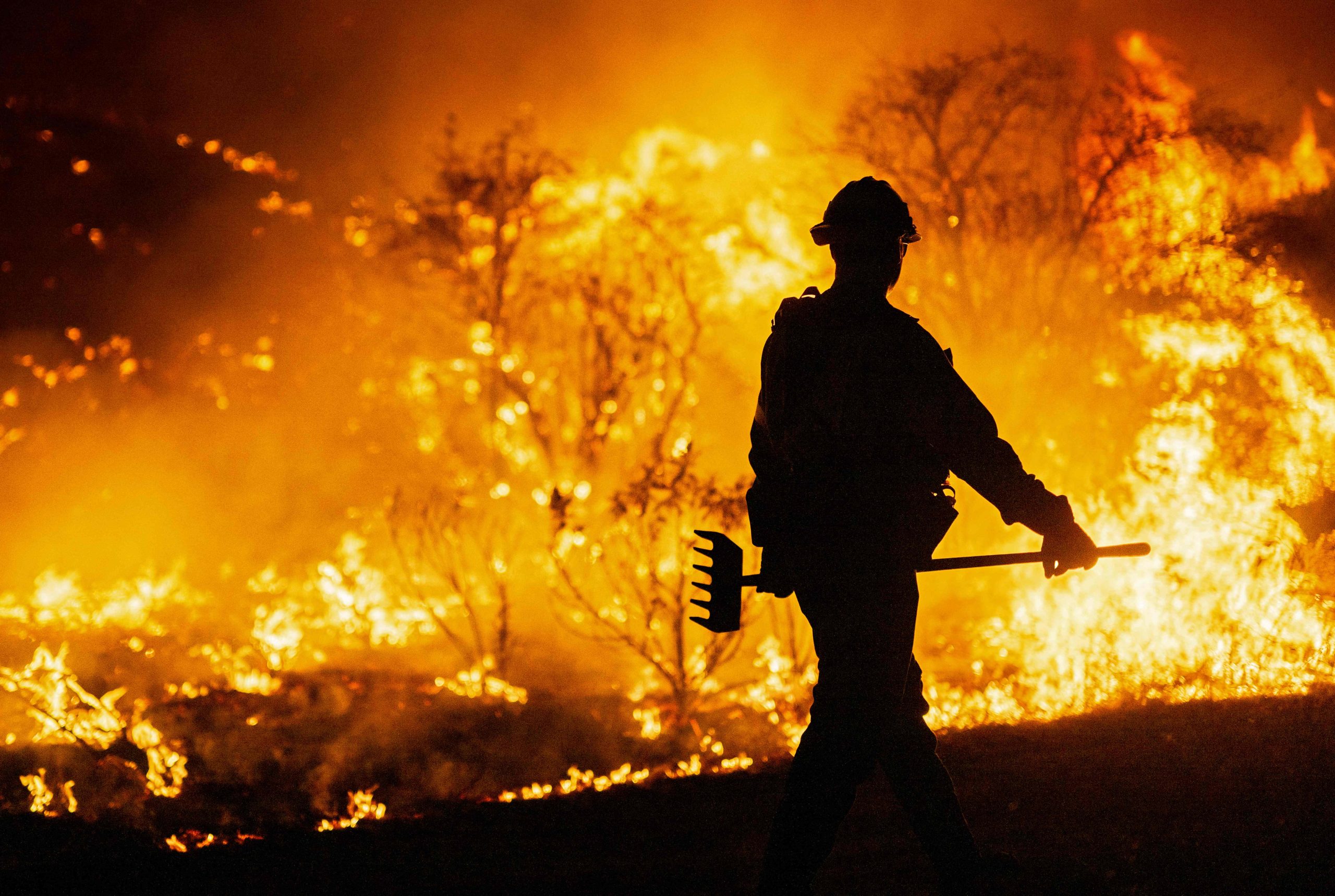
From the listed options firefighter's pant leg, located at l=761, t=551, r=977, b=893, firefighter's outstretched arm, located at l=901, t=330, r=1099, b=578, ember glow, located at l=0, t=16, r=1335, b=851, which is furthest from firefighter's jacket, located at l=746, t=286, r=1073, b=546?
ember glow, located at l=0, t=16, r=1335, b=851

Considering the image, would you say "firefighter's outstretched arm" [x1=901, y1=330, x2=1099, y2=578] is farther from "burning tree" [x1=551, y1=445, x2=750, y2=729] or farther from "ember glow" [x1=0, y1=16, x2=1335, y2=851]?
"burning tree" [x1=551, y1=445, x2=750, y2=729]

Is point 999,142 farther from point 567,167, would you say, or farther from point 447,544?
point 447,544

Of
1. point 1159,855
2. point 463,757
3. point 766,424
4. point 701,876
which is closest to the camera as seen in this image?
point 766,424

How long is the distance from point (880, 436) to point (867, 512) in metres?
0.18

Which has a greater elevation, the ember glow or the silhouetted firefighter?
the ember glow

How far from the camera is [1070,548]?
273 centimetres

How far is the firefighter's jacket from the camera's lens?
8.99ft

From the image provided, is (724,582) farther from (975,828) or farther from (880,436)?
Answer: (975,828)

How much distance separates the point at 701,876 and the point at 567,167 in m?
9.05

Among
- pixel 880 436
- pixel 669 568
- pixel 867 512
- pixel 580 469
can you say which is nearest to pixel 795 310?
pixel 880 436

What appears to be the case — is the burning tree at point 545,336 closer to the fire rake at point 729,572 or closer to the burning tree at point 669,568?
the burning tree at point 669,568

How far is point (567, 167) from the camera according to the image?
455 inches

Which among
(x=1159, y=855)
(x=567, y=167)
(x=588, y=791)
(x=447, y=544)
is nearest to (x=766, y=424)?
(x=1159, y=855)

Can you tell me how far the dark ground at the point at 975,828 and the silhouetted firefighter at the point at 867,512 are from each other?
63cm
